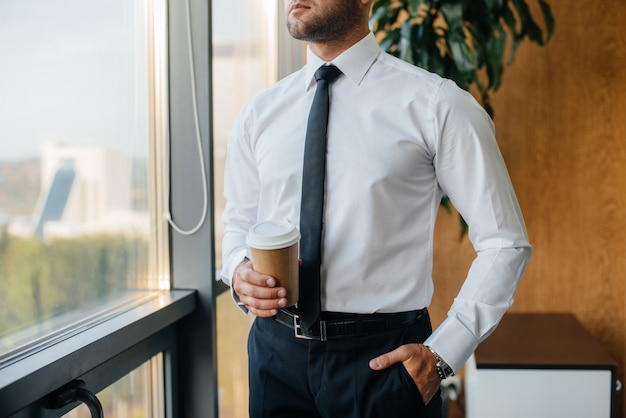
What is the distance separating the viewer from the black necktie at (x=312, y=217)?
1.23 metres

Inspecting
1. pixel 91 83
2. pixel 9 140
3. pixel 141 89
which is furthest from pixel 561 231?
pixel 9 140

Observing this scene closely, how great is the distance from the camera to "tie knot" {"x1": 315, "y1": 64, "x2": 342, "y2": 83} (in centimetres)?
133

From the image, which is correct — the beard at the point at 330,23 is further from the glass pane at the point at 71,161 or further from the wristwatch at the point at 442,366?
the wristwatch at the point at 442,366

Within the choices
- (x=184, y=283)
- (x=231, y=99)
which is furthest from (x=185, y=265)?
(x=231, y=99)

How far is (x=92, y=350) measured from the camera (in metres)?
1.30

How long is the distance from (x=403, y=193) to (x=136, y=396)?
3.10ft

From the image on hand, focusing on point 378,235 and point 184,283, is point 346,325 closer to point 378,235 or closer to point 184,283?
point 378,235

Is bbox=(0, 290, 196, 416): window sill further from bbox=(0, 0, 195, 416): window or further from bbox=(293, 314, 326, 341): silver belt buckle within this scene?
bbox=(293, 314, 326, 341): silver belt buckle

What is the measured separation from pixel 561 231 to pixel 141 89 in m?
2.00

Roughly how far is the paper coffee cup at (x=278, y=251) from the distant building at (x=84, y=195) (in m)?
0.46

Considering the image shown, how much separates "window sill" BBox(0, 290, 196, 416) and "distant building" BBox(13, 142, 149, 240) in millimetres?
220

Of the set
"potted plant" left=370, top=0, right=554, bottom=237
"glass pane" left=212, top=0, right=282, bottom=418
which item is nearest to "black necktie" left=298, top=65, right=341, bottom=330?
"glass pane" left=212, top=0, right=282, bottom=418

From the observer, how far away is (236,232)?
150 cm

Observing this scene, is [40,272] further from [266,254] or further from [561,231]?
Answer: [561,231]
